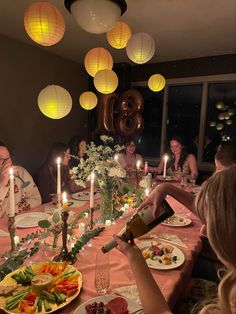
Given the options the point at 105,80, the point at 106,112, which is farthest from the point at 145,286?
the point at 106,112

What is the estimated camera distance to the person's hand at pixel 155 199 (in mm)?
1062

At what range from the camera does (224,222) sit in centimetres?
67

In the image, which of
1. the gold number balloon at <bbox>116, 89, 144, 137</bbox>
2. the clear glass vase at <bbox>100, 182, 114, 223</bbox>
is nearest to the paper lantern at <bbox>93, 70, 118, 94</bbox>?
the clear glass vase at <bbox>100, 182, 114, 223</bbox>

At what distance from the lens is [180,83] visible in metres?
4.70

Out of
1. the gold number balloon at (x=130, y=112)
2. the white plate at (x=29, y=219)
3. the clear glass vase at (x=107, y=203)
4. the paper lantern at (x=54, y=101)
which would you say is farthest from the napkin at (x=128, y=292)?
the gold number balloon at (x=130, y=112)

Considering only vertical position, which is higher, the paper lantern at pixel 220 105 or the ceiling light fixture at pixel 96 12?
the ceiling light fixture at pixel 96 12

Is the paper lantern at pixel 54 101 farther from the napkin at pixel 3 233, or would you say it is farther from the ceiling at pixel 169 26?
the ceiling at pixel 169 26

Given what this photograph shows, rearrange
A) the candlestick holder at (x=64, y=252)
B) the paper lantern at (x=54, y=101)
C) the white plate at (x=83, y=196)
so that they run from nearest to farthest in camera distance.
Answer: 1. the candlestick holder at (x=64, y=252)
2. the paper lantern at (x=54, y=101)
3. the white plate at (x=83, y=196)

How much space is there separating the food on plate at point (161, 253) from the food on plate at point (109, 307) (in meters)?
0.39

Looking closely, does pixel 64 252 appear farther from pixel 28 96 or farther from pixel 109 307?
pixel 28 96

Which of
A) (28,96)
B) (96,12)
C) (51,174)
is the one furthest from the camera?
(28,96)

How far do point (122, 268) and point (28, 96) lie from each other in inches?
141

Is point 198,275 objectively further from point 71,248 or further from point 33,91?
point 33,91

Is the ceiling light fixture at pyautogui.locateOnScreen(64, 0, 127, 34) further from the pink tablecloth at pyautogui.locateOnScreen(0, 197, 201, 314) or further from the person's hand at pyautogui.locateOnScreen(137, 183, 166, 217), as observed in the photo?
the pink tablecloth at pyautogui.locateOnScreen(0, 197, 201, 314)
